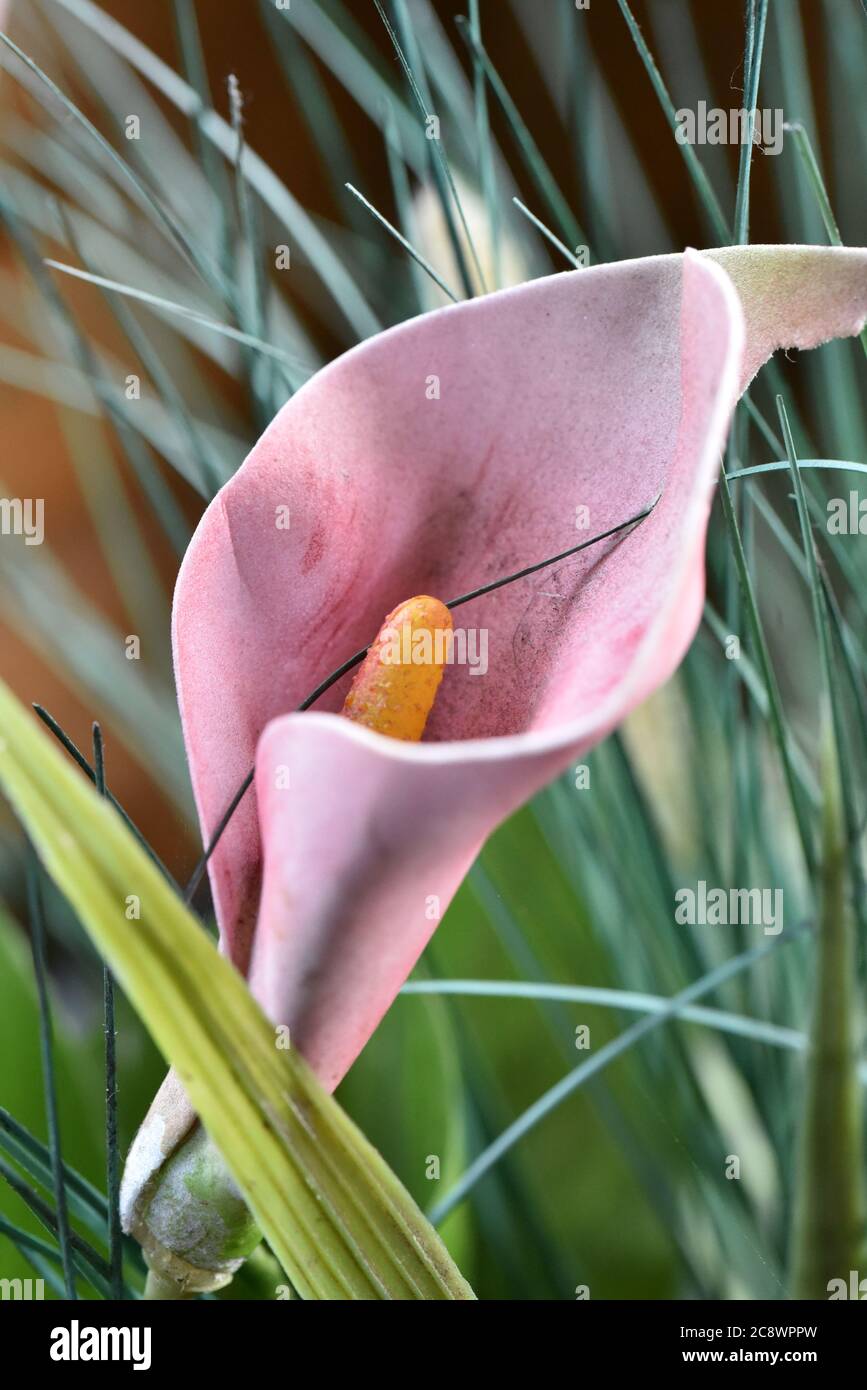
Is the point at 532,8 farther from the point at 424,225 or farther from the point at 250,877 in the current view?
the point at 250,877

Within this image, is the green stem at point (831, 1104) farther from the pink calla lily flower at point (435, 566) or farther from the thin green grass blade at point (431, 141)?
the thin green grass blade at point (431, 141)

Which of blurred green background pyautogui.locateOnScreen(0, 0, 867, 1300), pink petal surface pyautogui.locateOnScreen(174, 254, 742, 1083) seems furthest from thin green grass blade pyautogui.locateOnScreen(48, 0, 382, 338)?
pink petal surface pyautogui.locateOnScreen(174, 254, 742, 1083)

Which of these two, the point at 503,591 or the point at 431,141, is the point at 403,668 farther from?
the point at 431,141

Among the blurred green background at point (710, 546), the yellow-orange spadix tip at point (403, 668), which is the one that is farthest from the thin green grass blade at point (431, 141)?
the yellow-orange spadix tip at point (403, 668)

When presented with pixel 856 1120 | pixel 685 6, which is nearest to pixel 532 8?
pixel 685 6

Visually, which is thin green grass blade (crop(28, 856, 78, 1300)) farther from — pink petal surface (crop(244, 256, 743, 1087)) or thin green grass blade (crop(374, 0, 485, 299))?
thin green grass blade (crop(374, 0, 485, 299))
